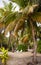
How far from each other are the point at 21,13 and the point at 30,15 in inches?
42.0

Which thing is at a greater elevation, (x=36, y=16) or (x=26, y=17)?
(x=36, y=16)

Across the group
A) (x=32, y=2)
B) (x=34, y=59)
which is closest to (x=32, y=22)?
(x=32, y=2)

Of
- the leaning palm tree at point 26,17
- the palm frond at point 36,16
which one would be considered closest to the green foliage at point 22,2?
the leaning palm tree at point 26,17

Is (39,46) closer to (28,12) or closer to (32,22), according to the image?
(32,22)

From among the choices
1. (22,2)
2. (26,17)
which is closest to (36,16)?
(26,17)

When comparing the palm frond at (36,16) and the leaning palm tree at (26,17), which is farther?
the palm frond at (36,16)

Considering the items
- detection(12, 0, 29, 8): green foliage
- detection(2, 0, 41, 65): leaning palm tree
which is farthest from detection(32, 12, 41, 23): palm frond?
detection(12, 0, 29, 8): green foliage

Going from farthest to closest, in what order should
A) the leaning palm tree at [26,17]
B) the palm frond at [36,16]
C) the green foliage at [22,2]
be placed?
the green foliage at [22,2], the palm frond at [36,16], the leaning palm tree at [26,17]

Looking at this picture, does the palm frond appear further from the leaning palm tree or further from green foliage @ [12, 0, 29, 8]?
green foliage @ [12, 0, 29, 8]

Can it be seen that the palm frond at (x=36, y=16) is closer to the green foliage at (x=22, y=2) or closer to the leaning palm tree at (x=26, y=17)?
the leaning palm tree at (x=26, y=17)

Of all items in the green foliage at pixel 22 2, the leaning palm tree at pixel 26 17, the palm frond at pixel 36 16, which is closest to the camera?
the leaning palm tree at pixel 26 17

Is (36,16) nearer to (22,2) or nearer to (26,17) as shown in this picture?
(26,17)

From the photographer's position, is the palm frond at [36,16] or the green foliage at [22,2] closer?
the palm frond at [36,16]

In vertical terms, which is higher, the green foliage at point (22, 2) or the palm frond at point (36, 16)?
the green foliage at point (22, 2)
